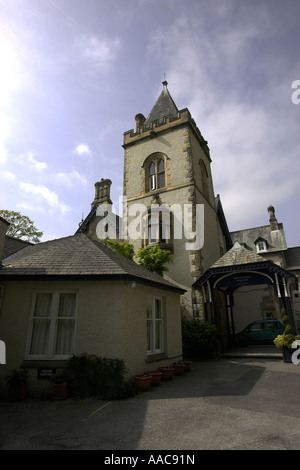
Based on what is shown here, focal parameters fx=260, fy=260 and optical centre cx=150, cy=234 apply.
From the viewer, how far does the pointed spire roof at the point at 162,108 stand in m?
20.4

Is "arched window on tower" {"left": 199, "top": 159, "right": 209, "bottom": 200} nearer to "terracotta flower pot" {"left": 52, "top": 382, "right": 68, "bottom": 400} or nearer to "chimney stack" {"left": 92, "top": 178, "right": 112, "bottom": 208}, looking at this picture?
"chimney stack" {"left": 92, "top": 178, "right": 112, "bottom": 208}

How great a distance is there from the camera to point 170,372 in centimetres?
822

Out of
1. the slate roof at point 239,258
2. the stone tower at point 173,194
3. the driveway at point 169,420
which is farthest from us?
the stone tower at point 173,194

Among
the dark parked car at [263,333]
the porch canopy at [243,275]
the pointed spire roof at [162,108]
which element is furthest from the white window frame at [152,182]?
the dark parked car at [263,333]

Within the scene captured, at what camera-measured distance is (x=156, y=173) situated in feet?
60.5

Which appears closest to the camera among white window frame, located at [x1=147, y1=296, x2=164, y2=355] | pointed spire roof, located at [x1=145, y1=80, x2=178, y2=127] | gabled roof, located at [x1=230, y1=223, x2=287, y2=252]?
white window frame, located at [x1=147, y1=296, x2=164, y2=355]

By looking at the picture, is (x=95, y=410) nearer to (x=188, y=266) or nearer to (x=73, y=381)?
(x=73, y=381)

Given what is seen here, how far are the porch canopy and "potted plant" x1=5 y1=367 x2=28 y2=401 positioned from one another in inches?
363

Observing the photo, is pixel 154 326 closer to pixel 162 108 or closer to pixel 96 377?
pixel 96 377

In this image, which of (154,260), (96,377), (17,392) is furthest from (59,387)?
(154,260)

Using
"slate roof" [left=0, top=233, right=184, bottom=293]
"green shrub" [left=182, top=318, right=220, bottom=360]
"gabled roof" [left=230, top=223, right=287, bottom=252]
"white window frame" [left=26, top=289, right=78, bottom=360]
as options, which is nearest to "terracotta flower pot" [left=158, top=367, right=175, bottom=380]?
"slate roof" [left=0, top=233, right=184, bottom=293]

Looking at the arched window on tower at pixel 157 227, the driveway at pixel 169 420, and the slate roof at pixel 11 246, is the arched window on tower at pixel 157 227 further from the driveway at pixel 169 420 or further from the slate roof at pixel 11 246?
the driveway at pixel 169 420

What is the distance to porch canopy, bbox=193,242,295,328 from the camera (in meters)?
12.0

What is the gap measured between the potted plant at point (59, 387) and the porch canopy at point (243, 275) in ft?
28.6
